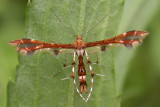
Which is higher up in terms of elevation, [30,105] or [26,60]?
[26,60]

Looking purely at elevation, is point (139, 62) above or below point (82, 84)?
above

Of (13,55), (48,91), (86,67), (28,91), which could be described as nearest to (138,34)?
(86,67)

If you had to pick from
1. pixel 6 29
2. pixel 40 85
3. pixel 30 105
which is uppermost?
pixel 6 29

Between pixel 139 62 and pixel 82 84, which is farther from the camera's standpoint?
pixel 139 62

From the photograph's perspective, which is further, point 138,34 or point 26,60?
point 138,34

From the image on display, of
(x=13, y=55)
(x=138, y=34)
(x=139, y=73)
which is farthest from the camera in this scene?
(x=139, y=73)

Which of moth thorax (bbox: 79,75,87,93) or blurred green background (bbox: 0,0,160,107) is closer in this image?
moth thorax (bbox: 79,75,87,93)

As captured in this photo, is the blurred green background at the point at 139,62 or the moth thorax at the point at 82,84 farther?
the blurred green background at the point at 139,62

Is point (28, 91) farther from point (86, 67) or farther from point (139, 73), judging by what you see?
point (139, 73)
